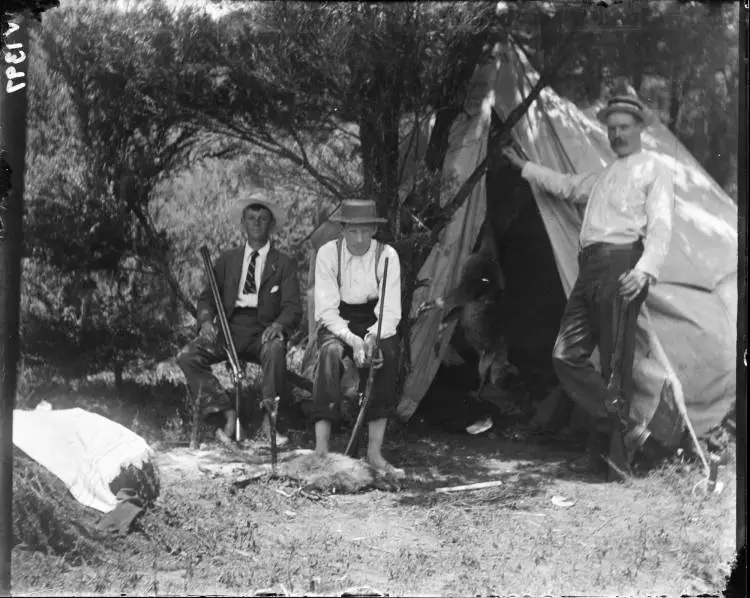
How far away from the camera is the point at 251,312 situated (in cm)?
599

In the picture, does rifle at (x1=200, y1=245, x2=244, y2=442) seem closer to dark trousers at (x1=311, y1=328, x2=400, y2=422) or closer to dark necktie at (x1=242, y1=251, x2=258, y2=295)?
dark necktie at (x1=242, y1=251, x2=258, y2=295)

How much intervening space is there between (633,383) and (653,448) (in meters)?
0.41

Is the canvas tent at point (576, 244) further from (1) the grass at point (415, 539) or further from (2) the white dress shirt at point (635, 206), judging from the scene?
(1) the grass at point (415, 539)

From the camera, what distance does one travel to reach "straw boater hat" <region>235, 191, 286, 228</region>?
6.04m

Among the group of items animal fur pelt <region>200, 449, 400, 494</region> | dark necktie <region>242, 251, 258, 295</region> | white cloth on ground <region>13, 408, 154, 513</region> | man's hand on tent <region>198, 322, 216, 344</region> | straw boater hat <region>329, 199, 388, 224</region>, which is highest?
straw boater hat <region>329, 199, 388, 224</region>

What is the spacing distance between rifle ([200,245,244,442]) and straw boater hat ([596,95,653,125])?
258 cm

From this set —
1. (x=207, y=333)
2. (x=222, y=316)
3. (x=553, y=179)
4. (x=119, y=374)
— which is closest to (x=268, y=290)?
(x=222, y=316)

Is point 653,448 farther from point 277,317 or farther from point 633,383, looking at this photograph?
point 277,317

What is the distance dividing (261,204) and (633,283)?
2.24 m

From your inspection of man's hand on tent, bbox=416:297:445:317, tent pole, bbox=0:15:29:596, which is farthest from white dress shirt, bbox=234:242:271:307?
tent pole, bbox=0:15:29:596

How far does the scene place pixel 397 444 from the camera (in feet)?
20.5

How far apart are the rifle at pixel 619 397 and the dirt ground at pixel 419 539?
240 millimetres

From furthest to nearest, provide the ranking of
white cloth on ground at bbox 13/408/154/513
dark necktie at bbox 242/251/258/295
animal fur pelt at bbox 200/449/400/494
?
dark necktie at bbox 242/251/258/295 → animal fur pelt at bbox 200/449/400/494 → white cloth on ground at bbox 13/408/154/513

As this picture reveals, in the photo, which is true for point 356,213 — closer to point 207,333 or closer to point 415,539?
point 207,333
